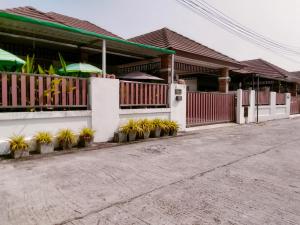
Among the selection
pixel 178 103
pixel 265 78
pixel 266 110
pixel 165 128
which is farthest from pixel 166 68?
pixel 265 78

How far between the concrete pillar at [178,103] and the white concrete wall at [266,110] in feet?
17.3

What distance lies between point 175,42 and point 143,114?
483 cm

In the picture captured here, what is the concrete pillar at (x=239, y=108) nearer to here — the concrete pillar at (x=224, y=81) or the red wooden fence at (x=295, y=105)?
the concrete pillar at (x=224, y=81)

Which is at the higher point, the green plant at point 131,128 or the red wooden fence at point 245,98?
the red wooden fence at point 245,98

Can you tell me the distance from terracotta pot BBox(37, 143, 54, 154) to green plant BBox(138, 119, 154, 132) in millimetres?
3081

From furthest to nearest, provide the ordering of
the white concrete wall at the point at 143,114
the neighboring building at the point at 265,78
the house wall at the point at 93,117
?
1. the neighboring building at the point at 265,78
2. the white concrete wall at the point at 143,114
3. the house wall at the point at 93,117

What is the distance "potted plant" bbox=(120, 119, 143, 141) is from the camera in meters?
7.91

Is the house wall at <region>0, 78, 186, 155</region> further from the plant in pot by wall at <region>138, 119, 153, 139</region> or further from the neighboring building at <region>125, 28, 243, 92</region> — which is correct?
the neighboring building at <region>125, 28, 243, 92</region>

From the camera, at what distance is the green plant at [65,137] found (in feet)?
21.1

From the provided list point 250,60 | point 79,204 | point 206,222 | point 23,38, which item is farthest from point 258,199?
point 250,60

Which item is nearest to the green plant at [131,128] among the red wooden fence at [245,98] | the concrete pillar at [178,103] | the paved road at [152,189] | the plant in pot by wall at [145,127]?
the plant in pot by wall at [145,127]

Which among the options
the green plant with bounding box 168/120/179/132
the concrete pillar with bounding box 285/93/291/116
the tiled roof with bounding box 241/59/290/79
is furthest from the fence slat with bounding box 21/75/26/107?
the concrete pillar with bounding box 285/93/291/116

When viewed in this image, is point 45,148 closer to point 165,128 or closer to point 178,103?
point 165,128

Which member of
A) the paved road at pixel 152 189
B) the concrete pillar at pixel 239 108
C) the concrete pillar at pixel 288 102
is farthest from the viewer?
the concrete pillar at pixel 288 102
